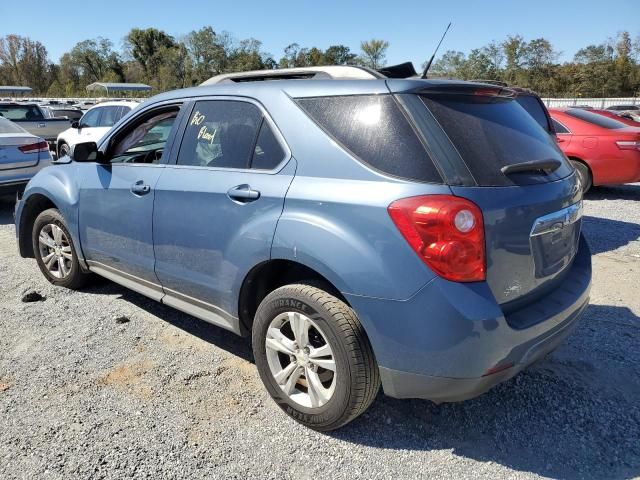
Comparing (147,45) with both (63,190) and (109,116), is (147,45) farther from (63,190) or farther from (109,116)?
(63,190)

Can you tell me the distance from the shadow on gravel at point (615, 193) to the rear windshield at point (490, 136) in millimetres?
7320

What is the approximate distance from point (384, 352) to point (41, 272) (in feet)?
13.1

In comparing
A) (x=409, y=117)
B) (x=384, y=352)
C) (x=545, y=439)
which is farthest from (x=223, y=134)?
(x=545, y=439)

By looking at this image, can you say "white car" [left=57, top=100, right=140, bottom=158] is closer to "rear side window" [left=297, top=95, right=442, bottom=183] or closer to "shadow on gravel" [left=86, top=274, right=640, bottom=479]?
"shadow on gravel" [left=86, top=274, right=640, bottom=479]

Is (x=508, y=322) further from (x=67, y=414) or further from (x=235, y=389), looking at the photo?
(x=67, y=414)

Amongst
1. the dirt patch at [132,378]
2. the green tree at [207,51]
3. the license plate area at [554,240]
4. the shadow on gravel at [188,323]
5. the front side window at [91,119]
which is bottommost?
the shadow on gravel at [188,323]

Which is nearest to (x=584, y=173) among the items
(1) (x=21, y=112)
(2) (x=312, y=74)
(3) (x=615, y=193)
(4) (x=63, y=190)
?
(3) (x=615, y=193)

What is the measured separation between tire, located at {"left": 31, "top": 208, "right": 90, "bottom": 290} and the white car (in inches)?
312

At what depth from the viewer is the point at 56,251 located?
4.53 metres

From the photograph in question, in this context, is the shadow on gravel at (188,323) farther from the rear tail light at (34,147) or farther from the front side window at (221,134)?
the rear tail light at (34,147)

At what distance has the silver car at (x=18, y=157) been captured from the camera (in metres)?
7.70

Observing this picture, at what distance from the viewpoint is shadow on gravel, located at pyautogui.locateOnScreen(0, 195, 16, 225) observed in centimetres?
776

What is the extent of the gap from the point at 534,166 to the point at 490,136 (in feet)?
0.86

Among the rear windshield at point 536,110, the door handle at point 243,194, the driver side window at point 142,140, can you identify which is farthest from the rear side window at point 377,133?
the rear windshield at point 536,110
